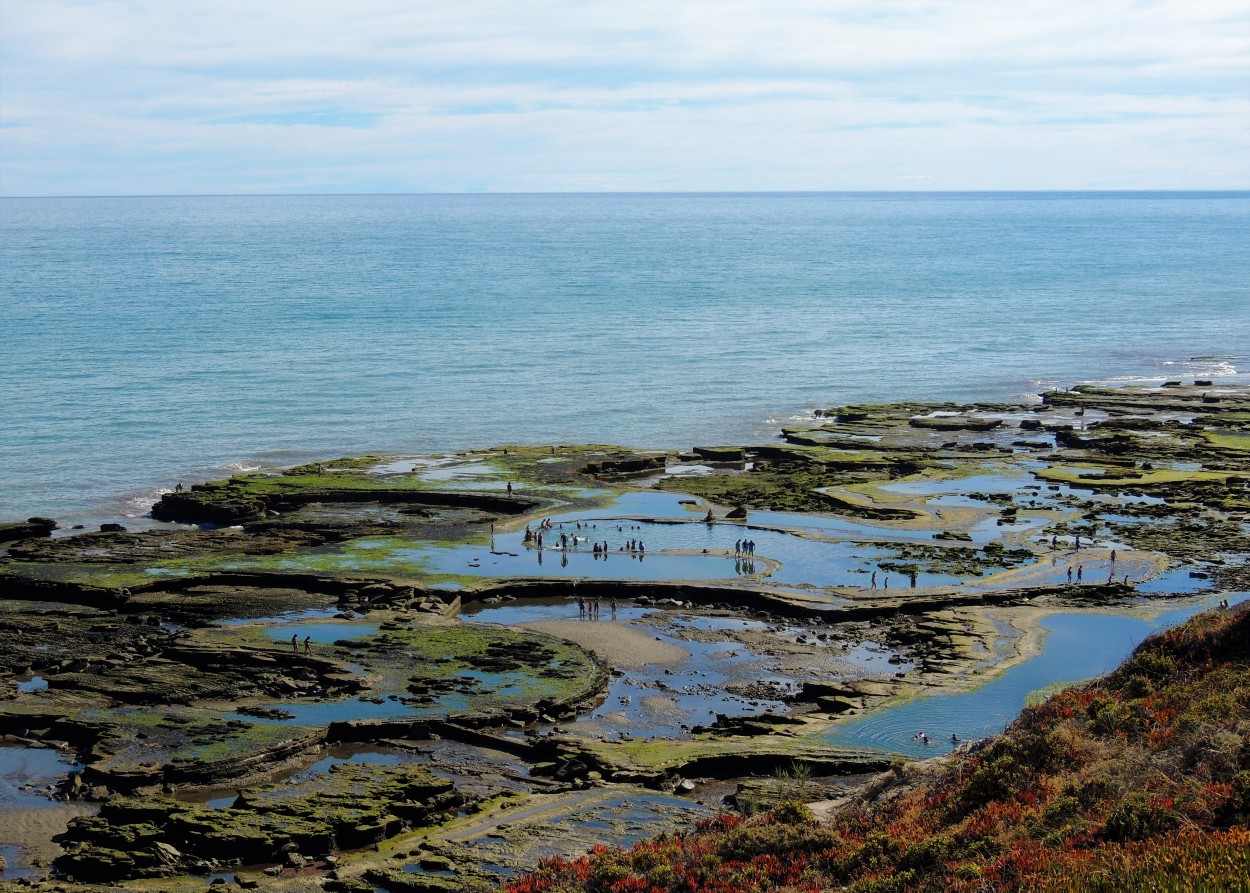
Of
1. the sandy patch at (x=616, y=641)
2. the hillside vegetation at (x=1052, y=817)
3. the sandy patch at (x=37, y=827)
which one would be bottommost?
the sandy patch at (x=37, y=827)

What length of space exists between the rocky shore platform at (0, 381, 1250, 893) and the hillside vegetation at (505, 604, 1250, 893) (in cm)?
682

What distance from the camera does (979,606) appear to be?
5703 cm

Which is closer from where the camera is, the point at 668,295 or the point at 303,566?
the point at 303,566

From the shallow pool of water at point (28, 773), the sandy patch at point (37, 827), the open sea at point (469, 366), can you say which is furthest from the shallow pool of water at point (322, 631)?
the open sea at point (469, 366)

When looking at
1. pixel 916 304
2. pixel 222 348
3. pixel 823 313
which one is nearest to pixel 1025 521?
pixel 222 348

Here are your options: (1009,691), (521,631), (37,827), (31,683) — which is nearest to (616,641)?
(521,631)

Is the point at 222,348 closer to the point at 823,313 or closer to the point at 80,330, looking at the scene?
the point at 80,330

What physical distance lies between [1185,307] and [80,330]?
14626 centimetres

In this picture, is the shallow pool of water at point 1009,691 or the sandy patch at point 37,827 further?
the shallow pool of water at point 1009,691

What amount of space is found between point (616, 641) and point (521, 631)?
3991 mm

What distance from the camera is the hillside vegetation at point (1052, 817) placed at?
23.0 metres

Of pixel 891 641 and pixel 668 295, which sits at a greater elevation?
pixel 668 295

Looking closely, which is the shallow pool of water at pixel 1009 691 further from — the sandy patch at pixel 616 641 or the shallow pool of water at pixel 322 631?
the shallow pool of water at pixel 322 631

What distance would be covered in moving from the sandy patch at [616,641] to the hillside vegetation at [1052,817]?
18597 millimetres
